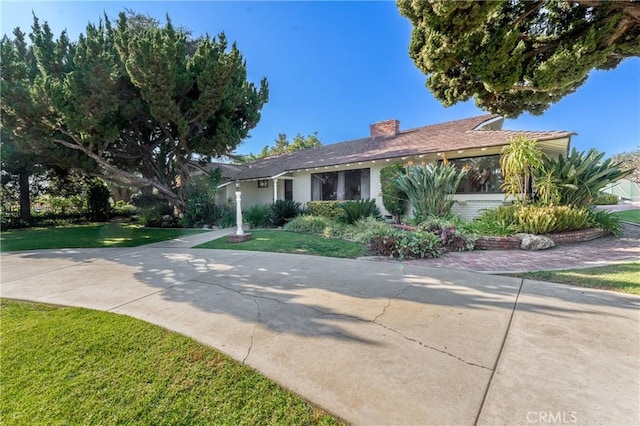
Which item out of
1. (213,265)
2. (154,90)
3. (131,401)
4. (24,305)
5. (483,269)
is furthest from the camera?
(154,90)

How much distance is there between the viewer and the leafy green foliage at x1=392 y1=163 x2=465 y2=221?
9721 mm

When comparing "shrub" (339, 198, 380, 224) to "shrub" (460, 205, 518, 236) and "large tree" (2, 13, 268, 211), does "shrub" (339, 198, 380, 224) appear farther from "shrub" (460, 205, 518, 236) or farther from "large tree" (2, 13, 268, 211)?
"large tree" (2, 13, 268, 211)

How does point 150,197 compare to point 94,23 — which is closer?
point 94,23

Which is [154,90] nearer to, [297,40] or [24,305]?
[297,40]

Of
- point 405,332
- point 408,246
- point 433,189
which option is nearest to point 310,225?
point 433,189

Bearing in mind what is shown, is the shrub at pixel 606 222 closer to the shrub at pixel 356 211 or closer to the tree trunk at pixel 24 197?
the shrub at pixel 356 211

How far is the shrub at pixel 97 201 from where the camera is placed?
67.4ft

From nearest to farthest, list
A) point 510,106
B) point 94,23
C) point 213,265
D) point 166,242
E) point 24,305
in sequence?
point 24,305, point 213,265, point 510,106, point 166,242, point 94,23

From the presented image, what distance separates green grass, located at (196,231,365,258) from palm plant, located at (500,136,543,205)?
18.5ft

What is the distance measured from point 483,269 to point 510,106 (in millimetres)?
4638

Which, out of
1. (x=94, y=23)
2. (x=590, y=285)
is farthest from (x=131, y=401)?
(x=94, y=23)

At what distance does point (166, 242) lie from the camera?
404 inches

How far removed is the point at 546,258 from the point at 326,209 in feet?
30.1

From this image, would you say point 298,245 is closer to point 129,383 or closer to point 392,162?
point 129,383
